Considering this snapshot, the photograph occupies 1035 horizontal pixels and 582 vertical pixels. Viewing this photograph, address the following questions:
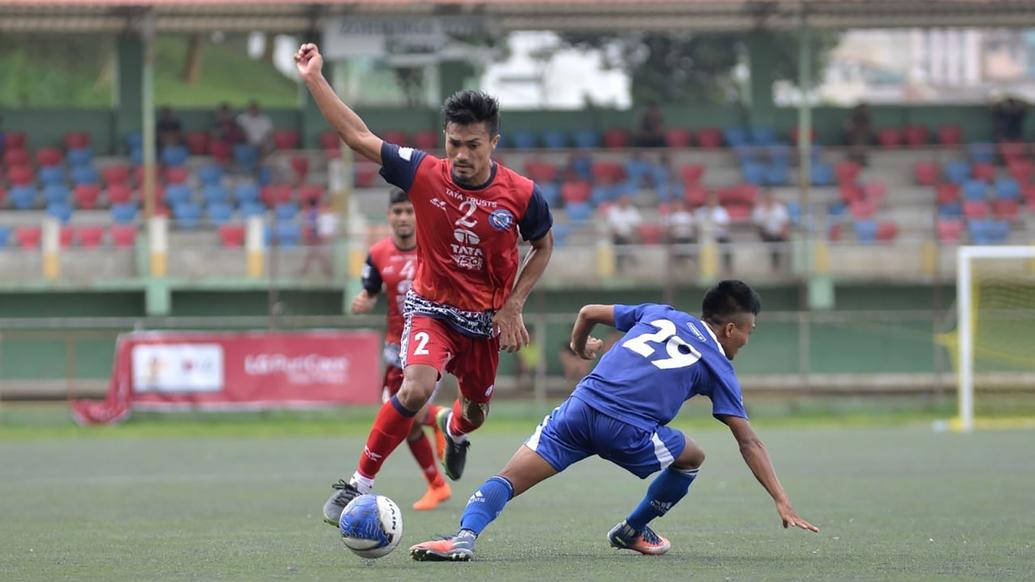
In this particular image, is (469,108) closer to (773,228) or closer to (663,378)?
(663,378)

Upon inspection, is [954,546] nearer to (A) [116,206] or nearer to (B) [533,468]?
(B) [533,468]

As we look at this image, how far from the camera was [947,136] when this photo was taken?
31547 millimetres

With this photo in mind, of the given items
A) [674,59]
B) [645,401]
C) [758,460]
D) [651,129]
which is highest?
[674,59]

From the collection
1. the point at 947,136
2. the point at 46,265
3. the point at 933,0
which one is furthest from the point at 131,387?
the point at 947,136

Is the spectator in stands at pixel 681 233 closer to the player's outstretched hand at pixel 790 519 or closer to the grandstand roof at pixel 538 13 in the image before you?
the grandstand roof at pixel 538 13

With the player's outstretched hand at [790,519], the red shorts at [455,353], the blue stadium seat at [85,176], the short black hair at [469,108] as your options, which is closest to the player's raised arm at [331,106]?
the short black hair at [469,108]

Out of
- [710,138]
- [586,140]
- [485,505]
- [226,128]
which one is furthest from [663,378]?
[586,140]

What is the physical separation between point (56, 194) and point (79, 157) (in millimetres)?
1731

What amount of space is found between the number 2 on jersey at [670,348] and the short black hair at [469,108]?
48.6 inches

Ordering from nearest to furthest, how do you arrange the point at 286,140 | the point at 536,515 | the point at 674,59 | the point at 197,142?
the point at 536,515, the point at 197,142, the point at 286,140, the point at 674,59

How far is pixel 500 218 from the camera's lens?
25.1 feet

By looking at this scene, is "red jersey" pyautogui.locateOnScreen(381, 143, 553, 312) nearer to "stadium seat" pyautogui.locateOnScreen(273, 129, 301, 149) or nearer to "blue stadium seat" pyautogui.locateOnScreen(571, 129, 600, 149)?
"stadium seat" pyautogui.locateOnScreen(273, 129, 301, 149)

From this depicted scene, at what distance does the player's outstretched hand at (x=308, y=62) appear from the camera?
23.3ft

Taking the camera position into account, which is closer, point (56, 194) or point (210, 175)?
point (56, 194)
